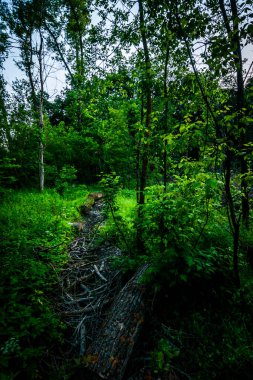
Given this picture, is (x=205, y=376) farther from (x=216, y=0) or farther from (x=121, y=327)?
(x=216, y=0)

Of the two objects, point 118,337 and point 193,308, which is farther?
point 193,308

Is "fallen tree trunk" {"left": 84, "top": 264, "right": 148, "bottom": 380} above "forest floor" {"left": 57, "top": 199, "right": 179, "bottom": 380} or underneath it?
above

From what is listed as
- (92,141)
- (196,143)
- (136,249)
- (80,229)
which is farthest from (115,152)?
(196,143)

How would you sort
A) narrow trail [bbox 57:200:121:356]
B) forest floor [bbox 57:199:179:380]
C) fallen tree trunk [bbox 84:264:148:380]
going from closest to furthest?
fallen tree trunk [bbox 84:264:148:380] < forest floor [bbox 57:199:179:380] < narrow trail [bbox 57:200:121:356]

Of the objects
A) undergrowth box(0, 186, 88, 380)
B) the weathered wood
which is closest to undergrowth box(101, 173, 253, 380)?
undergrowth box(0, 186, 88, 380)

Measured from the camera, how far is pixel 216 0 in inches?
170

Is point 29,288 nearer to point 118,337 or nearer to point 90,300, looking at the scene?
point 90,300

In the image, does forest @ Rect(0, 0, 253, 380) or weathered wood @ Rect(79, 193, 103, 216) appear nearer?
forest @ Rect(0, 0, 253, 380)

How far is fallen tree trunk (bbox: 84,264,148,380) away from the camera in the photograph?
1.98m

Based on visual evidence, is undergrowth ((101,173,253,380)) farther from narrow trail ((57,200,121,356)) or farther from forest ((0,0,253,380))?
narrow trail ((57,200,121,356))

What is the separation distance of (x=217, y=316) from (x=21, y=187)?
12.0m

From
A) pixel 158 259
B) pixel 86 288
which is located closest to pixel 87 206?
pixel 86 288

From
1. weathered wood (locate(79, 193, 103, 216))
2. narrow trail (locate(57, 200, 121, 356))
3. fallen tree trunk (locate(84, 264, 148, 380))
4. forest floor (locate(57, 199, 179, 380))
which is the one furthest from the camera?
weathered wood (locate(79, 193, 103, 216))

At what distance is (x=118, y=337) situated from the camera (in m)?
2.25
